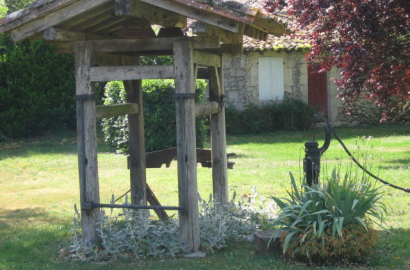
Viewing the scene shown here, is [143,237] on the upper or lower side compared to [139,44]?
lower

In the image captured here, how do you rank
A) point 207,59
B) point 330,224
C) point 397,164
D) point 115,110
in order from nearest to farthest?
point 330,224
point 115,110
point 207,59
point 397,164

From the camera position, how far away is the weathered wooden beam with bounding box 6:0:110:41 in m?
5.81

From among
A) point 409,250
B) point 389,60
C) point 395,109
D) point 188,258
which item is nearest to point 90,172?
point 188,258

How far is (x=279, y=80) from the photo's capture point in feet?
68.7

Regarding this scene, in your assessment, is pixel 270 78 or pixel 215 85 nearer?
pixel 215 85

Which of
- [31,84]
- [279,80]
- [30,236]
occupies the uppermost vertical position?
[279,80]

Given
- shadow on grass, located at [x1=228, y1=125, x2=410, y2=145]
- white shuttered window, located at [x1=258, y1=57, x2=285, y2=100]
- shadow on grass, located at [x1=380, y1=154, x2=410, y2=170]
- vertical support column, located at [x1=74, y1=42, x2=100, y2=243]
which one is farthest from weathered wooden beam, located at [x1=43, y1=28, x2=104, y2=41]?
white shuttered window, located at [x1=258, y1=57, x2=285, y2=100]

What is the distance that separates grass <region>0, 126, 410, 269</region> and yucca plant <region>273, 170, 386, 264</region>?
8.8 inches

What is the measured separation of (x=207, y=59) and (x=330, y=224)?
93.7 inches

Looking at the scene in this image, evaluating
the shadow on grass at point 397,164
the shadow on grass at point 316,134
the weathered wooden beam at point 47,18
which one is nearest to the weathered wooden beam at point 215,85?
the weathered wooden beam at point 47,18

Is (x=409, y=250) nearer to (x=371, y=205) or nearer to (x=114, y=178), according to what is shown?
(x=371, y=205)

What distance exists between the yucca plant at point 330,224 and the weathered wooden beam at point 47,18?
2.77 meters

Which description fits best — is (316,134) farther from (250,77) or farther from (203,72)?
(203,72)

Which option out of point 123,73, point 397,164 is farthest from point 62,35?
point 397,164
